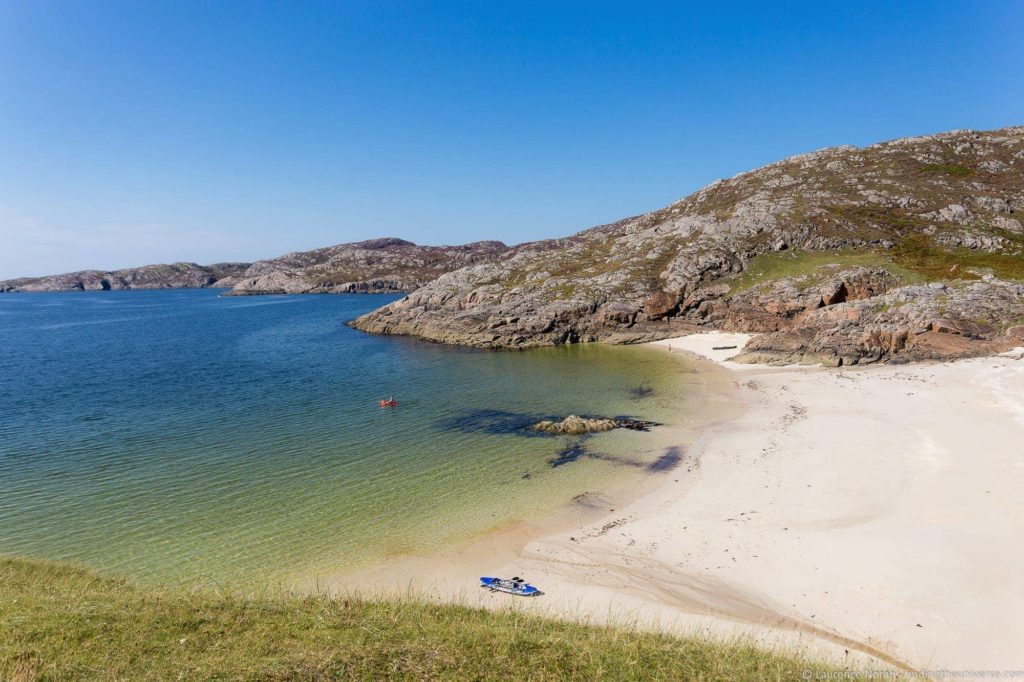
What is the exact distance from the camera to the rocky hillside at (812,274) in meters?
60.2

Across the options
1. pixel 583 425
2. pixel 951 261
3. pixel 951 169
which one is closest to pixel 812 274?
pixel 951 261

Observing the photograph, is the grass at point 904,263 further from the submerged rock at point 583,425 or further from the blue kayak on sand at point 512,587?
the blue kayak on sand at point 512,587

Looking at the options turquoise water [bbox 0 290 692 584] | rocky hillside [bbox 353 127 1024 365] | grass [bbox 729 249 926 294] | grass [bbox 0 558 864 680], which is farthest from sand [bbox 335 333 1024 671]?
grass [bbox 729 249 926 294]

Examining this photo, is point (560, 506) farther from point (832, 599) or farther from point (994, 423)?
point (994, 423)

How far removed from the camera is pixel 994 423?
34.8 metres

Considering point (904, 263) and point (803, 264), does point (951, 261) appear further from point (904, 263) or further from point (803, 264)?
point (803, 264)

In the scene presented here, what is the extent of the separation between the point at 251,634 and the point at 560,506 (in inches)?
740

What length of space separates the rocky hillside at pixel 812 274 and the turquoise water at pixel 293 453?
1572 cm

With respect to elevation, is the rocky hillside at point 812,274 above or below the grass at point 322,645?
above

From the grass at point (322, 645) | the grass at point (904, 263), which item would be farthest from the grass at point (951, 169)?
the grass at point (322, 645)

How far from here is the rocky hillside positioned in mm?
60156

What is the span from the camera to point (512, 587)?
2042 cm

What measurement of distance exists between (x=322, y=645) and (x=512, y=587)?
10.2 metres

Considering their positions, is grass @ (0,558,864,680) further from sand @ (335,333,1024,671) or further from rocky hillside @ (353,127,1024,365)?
rocky hillside @ (353,127,1024,365)
